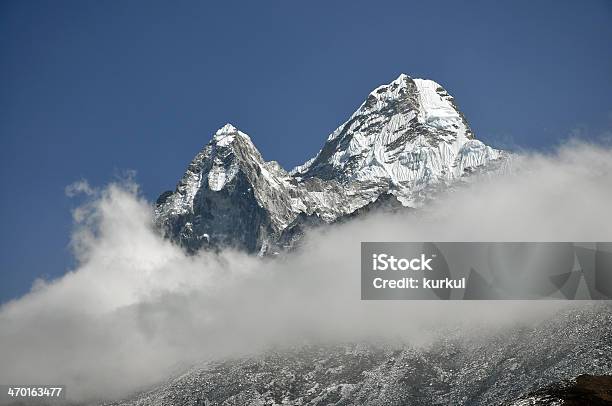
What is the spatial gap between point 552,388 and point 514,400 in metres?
8.59

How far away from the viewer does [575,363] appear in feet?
646

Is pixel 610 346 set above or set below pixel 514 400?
above

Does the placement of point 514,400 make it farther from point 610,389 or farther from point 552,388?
point 610,389

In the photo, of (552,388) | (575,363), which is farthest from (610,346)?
(552,388)

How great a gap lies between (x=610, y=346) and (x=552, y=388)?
80.2ft

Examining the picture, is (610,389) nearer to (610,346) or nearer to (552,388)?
(552,388)

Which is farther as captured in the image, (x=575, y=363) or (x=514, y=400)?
(x=575, y=363)

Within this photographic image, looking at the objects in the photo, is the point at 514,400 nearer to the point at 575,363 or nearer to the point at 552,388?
the point at 552,388

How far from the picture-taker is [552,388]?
183 m

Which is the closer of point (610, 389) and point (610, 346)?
point (610, 389)

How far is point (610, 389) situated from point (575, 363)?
80.0 feet

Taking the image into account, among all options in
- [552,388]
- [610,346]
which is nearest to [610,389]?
[552,388]

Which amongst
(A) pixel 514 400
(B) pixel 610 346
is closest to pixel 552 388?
(A) pixel 514 400

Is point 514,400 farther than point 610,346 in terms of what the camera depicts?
No
